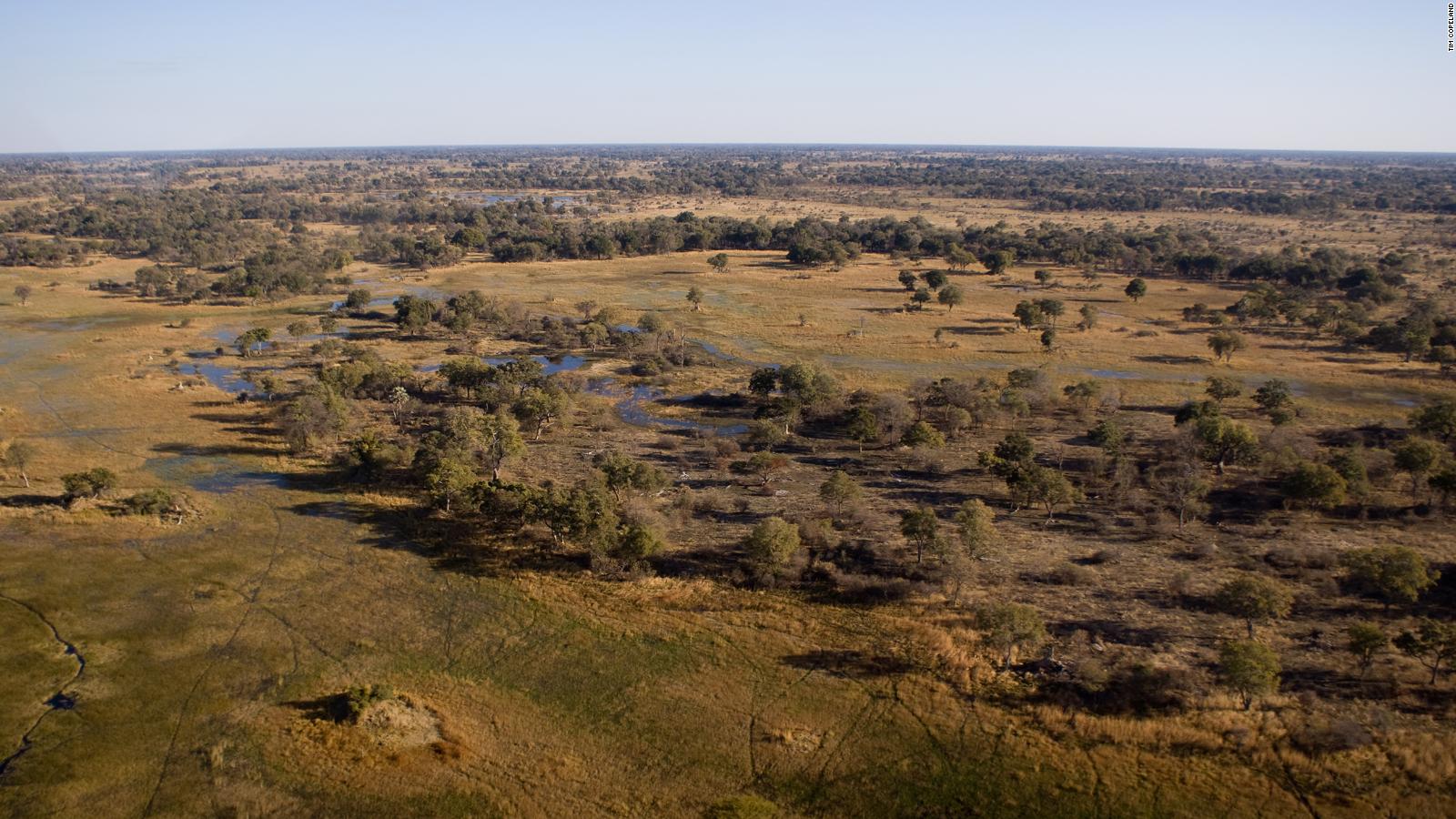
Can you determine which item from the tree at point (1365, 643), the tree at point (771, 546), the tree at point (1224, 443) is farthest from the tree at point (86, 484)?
the tree at point (1224, 443)

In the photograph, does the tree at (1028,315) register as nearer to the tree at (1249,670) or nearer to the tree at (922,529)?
the tree at (922,529)

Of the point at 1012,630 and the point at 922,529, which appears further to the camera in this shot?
the point at 922,529

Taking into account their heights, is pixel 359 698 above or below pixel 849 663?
above

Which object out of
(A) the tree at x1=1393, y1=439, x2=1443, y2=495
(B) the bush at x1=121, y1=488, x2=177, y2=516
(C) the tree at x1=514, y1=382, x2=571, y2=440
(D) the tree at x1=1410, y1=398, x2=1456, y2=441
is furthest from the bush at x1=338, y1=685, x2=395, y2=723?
(D) the tree at x1=1410, y1=398, x2=1456, y2=441

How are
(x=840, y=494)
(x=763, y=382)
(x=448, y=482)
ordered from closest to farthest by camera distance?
(x=840, y=494) < (x=448, y=482) < (x=763, y=382)

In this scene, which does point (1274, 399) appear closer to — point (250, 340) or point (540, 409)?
point (540, 409)

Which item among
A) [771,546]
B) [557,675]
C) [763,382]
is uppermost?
[763,382]

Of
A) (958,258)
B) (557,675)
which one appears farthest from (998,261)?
(557,675)
